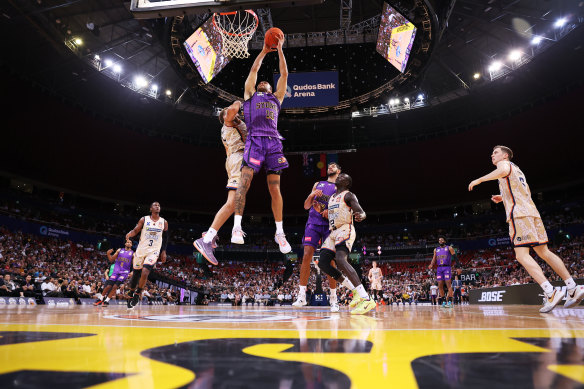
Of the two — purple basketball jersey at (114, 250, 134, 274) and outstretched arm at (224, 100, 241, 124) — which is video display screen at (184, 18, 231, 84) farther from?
outstretched arm at (224, 100, 241, 124)

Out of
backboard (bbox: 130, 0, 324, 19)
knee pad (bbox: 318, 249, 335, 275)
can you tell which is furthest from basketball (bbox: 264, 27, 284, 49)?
knee pad (bbox: 318, 249, 335, 275)

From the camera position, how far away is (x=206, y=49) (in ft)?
54.3

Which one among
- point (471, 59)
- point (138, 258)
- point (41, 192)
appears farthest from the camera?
point (41, 192)

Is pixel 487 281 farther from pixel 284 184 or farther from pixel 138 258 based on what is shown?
pixel 138 258

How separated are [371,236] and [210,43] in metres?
24.7

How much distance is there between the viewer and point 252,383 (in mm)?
815

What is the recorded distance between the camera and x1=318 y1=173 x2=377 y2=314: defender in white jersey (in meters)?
4.59

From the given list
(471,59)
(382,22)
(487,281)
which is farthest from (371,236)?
(382,22)

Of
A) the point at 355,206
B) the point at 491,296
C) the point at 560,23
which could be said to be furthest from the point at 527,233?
the point at 560,23

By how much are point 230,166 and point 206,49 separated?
13437 millimetres

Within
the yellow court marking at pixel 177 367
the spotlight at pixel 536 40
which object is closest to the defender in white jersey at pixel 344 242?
the yellow court marking at pixel 177 367

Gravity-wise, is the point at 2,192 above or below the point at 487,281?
above

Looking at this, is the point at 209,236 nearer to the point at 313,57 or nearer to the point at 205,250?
the point at 205,250

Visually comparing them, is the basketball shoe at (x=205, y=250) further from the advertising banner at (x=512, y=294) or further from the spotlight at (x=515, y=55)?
the spotlight at (x=515, y=55)
